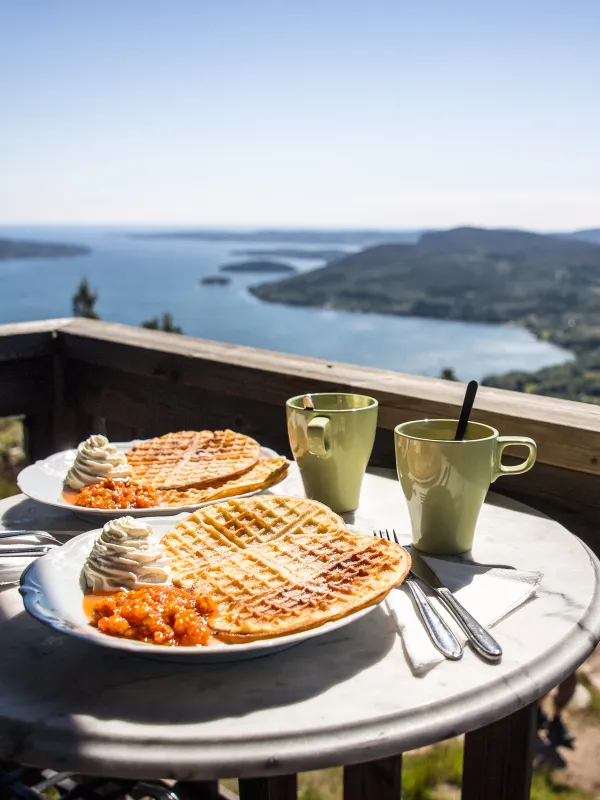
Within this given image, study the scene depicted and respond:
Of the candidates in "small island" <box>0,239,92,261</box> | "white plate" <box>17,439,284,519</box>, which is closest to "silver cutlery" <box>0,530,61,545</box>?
"white plate" <box>17,439,284,519</box>

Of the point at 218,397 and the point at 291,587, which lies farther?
the point at 218,397

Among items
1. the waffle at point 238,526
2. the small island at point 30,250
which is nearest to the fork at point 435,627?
the waffle at point 238,526

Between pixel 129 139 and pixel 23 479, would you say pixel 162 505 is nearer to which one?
pixel 23 479

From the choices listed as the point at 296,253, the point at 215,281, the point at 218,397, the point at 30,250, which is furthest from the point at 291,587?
the point at 30,250

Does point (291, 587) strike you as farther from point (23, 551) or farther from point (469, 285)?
point (469, 285)

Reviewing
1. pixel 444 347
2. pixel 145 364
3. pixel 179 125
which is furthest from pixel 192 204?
pixel 145 364

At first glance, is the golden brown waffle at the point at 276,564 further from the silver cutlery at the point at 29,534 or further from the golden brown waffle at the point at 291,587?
the silver cutlery at the point at 29,534

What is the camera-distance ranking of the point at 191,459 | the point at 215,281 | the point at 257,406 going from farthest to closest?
the point at 215,281, the point at 257,406, the point at 191,459
